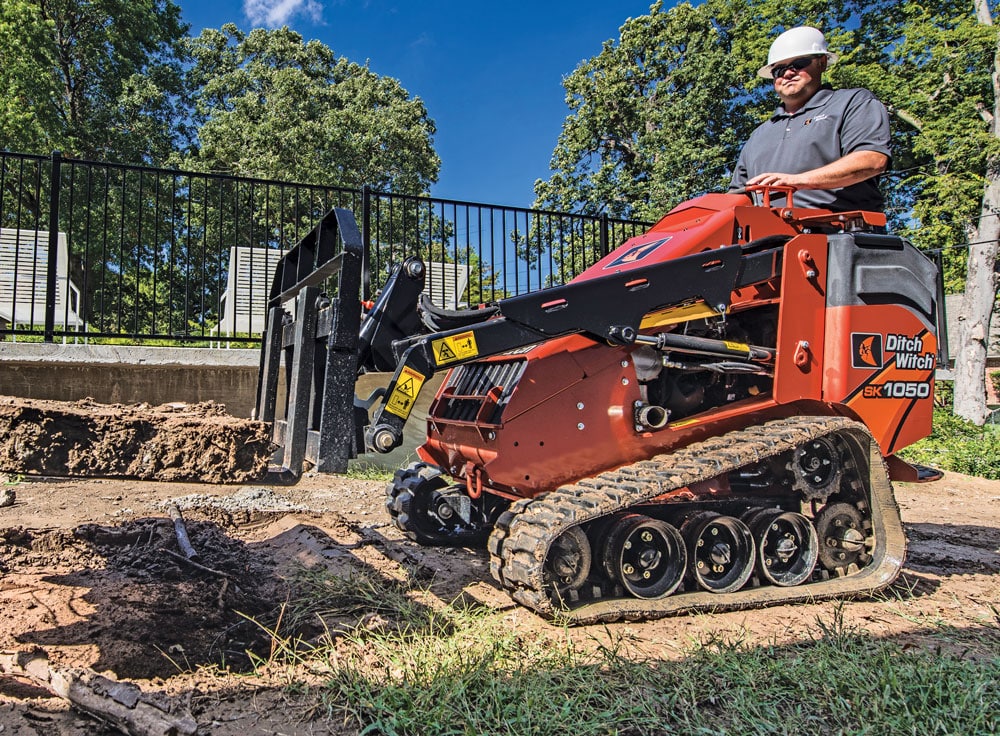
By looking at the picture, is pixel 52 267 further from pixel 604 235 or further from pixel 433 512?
pixel 604 235

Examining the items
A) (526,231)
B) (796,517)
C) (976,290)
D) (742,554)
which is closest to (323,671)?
(742,554)

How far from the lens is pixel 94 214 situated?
64.2 ft

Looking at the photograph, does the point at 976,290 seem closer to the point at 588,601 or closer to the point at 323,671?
the point at 588,601

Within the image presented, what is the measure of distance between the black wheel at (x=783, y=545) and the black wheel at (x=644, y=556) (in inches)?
18.5

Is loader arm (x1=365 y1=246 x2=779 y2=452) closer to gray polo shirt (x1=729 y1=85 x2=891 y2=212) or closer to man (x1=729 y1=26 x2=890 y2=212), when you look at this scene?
man (x1=729 y1=26 x2=890 y2=212)

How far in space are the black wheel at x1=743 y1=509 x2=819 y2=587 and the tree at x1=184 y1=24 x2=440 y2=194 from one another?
83.5 feet

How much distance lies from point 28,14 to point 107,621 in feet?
89.8

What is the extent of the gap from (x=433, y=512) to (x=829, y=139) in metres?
3.16

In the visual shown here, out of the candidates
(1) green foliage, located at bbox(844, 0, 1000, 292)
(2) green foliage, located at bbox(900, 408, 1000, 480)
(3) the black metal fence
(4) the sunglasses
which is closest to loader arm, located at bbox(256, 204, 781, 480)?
(4) the sunglasses

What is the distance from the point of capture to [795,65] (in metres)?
4.21

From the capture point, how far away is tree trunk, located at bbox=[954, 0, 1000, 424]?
1433 centimetres

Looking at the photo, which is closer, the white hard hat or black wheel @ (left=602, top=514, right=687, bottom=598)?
black wheel @ (left=602, top=514, right=687, bottom=598)

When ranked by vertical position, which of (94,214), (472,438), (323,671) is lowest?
(323,671)

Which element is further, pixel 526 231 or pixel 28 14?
pixel 28 14
